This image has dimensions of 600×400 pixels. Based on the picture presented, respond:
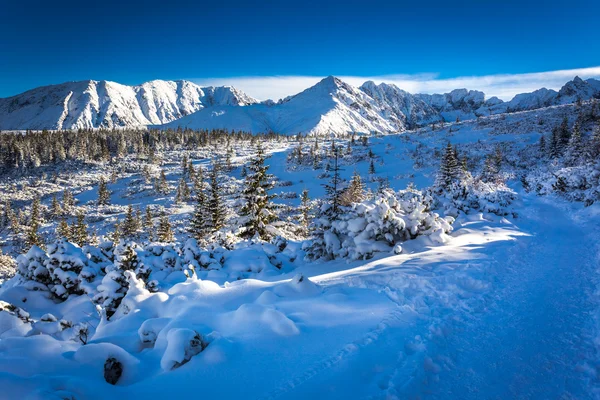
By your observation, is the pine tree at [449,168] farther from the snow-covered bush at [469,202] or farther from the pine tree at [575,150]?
the pine tree at [575,150]

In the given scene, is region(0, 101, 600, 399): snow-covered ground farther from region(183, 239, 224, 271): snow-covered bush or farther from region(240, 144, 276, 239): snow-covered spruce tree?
region(240, 144, 276, 239): snow-covered spruce tree

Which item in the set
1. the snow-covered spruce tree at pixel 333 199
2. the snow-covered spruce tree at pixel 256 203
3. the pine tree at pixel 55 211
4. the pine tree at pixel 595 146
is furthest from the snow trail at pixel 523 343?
the pine tree at pixel 55 211

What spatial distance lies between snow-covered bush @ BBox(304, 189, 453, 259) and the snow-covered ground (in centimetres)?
45

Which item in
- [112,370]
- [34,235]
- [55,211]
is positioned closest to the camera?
[112,370]

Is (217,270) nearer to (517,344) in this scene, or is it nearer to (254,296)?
(254,296)

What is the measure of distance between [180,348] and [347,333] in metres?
2.24

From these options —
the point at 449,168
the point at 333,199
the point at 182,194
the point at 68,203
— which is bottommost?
the point at 68,203

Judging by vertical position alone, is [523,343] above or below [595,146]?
below

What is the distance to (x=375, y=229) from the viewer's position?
9516 millimetres

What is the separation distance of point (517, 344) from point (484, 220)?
34.3 ft

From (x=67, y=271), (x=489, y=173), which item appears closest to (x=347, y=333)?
(x=67, y=271)

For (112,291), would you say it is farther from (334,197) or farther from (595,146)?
(595,146)

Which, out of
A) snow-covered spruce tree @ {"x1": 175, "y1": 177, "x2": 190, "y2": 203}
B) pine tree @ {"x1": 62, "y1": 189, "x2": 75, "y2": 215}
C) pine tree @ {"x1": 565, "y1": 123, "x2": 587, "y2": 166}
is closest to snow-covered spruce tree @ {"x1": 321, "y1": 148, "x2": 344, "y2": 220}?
pine tree @ {"x1": 565, "y1": 123, "x2": 587, "y2": 166}

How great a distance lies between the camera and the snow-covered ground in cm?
329
